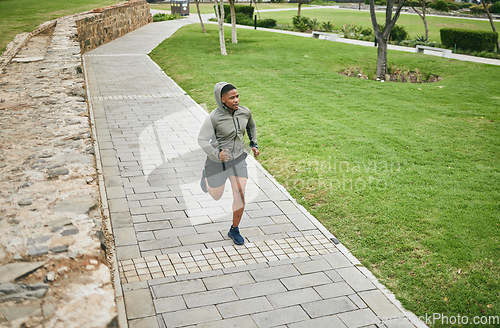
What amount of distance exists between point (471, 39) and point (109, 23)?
19208mm

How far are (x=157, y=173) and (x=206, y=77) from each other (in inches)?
330

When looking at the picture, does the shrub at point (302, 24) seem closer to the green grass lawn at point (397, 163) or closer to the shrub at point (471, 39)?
the shrub at point (471, 39)

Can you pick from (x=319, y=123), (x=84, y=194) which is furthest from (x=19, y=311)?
(x=319, y=123)

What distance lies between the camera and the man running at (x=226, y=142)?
5.41m

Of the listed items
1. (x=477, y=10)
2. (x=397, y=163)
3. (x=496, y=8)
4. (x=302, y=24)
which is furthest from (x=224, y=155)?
(x=496, y=8)

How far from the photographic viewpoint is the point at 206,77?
15688 mm

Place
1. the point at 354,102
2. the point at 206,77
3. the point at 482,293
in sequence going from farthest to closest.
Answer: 1. the point at 206,77
2. the point at 354,102
3. the point at 482,293

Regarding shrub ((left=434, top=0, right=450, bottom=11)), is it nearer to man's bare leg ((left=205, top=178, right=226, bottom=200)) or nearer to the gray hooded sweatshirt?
the gray hooded sweatshirt

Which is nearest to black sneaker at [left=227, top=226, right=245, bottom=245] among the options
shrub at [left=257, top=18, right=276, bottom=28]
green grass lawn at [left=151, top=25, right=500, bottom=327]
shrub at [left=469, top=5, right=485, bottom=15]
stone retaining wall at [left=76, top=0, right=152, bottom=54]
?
green grass lawn at [left=151, top=25, right=500, bottom=327]

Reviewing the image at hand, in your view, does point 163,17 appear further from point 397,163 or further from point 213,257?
point 213,257

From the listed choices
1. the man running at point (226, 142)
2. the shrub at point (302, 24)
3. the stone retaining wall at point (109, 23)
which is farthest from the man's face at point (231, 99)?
the shrub at point (302, 24)

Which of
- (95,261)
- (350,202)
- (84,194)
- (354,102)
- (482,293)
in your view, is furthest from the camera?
(354,102)

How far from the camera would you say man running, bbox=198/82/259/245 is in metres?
5.41

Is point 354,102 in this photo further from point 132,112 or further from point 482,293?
point 482,293
